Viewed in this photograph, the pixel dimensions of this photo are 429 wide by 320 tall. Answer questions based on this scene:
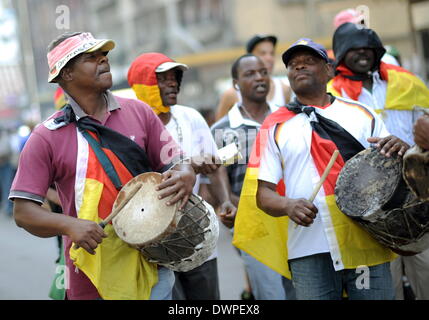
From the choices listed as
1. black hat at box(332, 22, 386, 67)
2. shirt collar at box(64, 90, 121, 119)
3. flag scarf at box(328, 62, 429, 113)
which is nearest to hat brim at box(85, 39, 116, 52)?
shirt collar at box(64, 90, 121, 119)

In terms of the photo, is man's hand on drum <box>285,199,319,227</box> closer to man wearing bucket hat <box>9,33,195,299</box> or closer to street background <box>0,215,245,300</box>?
man wearing bucket hat <box>9,33,195,299</box>

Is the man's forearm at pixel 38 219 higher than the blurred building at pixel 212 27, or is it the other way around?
the blurred building at pixel 212 27

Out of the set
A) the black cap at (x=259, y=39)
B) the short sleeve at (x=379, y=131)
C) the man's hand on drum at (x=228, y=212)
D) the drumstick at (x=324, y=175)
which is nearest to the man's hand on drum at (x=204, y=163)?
the drumstick at (x=324, y=175)

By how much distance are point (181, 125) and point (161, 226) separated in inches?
72.0

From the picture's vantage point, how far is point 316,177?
419 cm

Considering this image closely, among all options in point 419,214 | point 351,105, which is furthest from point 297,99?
point 419,214

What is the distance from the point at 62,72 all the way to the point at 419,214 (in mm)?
2153

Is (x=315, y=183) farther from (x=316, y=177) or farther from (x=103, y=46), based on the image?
(x=103, y=46)

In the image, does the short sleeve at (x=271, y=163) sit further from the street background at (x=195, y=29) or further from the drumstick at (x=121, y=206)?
the street background at (x=195, y=29)

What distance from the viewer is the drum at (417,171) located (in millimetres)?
3555

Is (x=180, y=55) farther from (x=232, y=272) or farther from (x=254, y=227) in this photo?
(x=254, y=227)

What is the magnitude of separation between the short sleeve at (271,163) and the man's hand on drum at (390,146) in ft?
2.03
